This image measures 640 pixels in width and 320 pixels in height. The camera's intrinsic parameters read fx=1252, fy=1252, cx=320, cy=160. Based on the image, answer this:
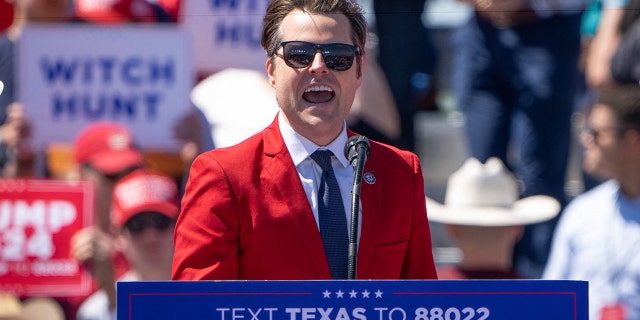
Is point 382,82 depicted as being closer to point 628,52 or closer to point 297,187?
point 628,52

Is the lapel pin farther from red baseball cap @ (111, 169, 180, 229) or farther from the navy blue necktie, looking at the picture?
→ red baseball cap @ (111, 169, 180, 229)

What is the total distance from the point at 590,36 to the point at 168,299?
3831mm

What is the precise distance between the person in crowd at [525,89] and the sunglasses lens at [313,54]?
8.96 feet

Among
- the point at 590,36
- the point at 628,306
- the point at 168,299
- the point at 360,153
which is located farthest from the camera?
the point at 590,36

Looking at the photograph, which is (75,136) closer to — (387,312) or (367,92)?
(367,92)

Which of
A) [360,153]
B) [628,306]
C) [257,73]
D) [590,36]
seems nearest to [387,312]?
[360,153]

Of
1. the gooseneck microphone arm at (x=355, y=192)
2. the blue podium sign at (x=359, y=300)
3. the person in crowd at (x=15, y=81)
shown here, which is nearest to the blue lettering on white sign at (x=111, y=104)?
the person in crowd at (x=15, y=81)

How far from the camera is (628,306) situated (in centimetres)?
488

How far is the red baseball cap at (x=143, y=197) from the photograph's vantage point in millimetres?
5082

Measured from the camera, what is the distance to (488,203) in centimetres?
527

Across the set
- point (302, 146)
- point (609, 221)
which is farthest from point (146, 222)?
point (302, 146)

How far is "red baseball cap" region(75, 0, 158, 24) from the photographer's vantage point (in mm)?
5352

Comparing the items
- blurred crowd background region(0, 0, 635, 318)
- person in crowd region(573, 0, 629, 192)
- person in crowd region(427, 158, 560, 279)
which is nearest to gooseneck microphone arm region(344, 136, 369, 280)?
blurred crowd background region(0, 0, 635, 318)

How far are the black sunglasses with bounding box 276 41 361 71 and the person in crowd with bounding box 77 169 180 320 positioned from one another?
2349mm
